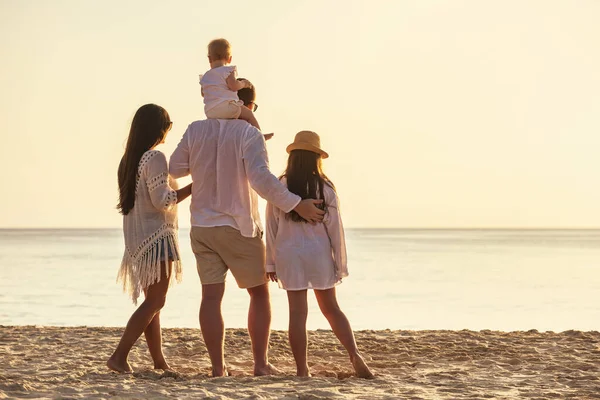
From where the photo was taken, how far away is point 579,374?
5941 millimetres

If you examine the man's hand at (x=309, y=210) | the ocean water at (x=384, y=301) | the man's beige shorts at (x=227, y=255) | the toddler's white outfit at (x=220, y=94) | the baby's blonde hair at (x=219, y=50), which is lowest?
the ocean water at (x=384, y=301)

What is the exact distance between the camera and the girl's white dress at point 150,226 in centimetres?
559

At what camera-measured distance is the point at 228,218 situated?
18.1 ft

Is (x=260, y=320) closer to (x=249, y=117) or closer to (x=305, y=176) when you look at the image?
(x=305, y=176)

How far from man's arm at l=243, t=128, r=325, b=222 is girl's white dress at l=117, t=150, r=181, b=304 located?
0.55 m

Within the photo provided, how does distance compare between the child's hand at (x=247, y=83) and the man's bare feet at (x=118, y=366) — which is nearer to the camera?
the child's hand at (x=247, y=83)

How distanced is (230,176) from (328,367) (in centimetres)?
Result: 181

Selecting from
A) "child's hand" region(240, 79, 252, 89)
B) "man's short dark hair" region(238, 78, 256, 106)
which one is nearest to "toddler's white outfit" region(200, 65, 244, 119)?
"child's hand" region(240, 79, 252, 89)

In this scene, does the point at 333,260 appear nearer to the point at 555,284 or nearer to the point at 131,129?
the point at 131,129

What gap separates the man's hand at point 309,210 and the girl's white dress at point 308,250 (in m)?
0.10

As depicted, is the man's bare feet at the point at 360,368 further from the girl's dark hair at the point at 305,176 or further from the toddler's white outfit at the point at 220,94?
the toddler's white outfit at the point at 220,94

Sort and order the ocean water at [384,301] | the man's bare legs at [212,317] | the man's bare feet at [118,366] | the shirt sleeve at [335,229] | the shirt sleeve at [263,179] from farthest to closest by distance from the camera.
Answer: the ocean water at [384,301]
the man's bare feet at [118,366]
the shirt sleeve at [335,229]
the man's bare legs at [212,317]
the shirt sleeve at [263,179]

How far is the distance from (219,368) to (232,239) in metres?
0.84

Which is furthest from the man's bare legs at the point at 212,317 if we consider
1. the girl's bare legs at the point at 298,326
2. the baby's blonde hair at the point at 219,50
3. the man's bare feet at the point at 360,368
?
the baby's blonde hair at the point at 219,50
